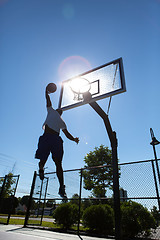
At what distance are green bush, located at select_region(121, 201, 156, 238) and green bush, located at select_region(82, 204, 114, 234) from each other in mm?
641

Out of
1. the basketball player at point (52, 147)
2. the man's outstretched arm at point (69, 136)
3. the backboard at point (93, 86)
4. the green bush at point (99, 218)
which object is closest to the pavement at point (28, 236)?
the basketball player at point (52, 147)

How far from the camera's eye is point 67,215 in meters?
6.61

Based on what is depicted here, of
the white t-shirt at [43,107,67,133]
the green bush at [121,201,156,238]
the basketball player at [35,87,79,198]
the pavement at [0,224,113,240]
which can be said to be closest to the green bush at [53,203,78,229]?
the green bush at [121,201,156,238]

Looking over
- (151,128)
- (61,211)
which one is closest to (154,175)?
(61,211)

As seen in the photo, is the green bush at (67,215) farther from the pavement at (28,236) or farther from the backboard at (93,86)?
the backboard at (93,86)

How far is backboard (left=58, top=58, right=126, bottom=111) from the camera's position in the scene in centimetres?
411

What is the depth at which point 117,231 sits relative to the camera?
308 cm

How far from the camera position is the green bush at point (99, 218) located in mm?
5508

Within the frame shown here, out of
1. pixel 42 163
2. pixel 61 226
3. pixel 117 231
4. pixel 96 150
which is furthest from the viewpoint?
pixel 96 150

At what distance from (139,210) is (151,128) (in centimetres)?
588

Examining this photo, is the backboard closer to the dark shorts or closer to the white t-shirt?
the white t-shirt

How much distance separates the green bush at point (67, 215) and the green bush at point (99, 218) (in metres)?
0.73

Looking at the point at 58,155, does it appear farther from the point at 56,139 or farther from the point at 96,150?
the point at 96,150

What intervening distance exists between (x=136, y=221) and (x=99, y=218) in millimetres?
1317
